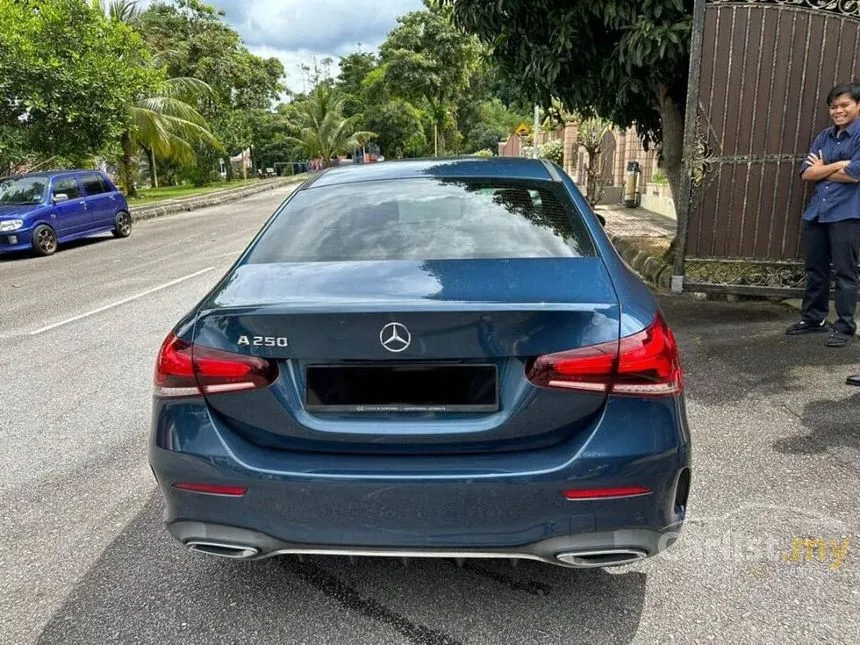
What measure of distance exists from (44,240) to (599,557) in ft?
46.4

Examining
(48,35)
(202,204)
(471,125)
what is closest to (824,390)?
(48,35)

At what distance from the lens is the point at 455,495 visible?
2.01m

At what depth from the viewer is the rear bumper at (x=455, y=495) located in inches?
79.0

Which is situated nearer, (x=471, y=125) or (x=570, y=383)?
(x=570, y=383)

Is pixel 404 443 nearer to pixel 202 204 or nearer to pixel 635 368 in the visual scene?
pixel 635 368

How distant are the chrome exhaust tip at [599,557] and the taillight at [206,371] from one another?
1.07 m

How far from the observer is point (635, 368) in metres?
2.03

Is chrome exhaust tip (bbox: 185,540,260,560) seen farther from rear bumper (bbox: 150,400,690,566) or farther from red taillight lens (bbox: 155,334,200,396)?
red taillight lens (bbox: 155,334,200,396)

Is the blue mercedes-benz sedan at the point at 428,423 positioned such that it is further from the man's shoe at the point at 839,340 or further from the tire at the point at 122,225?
the tire at the point at 122,225

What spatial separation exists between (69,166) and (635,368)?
64.1ft

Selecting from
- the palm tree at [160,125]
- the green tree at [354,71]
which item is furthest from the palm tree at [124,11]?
the green tree at [354,71]

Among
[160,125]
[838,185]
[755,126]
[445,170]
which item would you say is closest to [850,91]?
[838,185]

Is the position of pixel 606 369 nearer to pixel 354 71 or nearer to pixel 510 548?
pixel 510 548

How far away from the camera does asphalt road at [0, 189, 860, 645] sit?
92.3 inches
